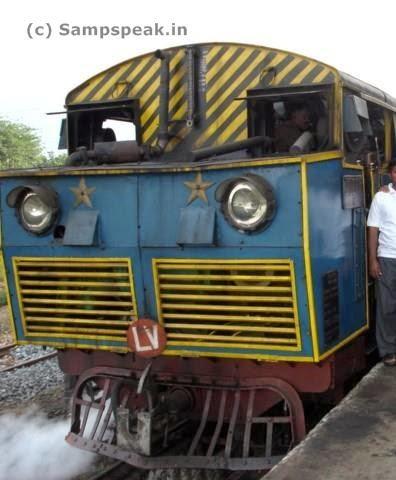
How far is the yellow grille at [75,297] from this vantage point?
3.94 meters

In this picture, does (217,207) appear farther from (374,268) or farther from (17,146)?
(17,146)

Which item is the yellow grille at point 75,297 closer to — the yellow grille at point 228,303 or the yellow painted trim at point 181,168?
the yellow grille at point 228,303

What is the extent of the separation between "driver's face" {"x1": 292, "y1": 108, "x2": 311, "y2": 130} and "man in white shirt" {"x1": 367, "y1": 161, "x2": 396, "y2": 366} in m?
0.68

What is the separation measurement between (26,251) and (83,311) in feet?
1.79

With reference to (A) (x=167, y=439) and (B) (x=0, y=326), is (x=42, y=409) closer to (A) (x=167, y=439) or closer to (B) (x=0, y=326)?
(A) (x=167, y=439)

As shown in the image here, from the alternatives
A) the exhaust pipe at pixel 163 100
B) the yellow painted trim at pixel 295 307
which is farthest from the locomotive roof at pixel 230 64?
the yellow painted trim at pixel 295 307

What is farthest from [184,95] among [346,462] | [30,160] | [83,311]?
[30,160]

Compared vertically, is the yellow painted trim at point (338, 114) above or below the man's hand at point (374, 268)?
above

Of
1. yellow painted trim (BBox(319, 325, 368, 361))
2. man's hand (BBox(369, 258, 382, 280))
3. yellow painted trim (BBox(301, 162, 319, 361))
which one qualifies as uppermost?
yellow painted trim (BBox(301, 162, 319, 361))

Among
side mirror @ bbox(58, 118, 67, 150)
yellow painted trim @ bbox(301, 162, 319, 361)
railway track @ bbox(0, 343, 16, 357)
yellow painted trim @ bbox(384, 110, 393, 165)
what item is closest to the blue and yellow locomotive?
yellow painted trim @ bbox(301, 162, 319, 361)

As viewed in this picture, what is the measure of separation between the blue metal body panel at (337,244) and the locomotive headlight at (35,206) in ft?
5.25

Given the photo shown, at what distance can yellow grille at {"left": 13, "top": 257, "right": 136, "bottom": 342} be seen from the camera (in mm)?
3943

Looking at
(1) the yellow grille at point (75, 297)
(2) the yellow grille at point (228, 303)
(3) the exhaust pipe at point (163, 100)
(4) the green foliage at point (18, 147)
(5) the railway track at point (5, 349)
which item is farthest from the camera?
(4) the green foliage at point (18, 147)

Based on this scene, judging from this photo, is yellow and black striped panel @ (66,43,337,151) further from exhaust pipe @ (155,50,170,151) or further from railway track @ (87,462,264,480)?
railway track @ (87,462,264,480)
